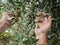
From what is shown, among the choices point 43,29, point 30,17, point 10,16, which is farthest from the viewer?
point 10,16

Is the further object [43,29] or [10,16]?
[10,16]

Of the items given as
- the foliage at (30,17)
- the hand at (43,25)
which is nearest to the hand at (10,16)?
the foliage at (30,17)

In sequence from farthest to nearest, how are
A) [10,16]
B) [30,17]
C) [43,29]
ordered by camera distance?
1. [10,16]
2. [30,17]
3. [43,29]

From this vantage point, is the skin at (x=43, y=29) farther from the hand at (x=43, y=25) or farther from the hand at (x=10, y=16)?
the hand at (x=10, y=16)

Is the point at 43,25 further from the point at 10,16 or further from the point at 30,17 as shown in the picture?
the point at 10,16

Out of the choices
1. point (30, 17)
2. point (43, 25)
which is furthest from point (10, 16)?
point (43, 25)

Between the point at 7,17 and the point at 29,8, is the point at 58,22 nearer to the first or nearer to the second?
the point at 29,8

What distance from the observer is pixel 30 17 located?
173 centimetres

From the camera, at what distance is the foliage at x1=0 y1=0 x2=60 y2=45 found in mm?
1664

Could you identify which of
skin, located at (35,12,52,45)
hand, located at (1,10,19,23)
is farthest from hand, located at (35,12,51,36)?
hand, located at (1,10,19,23)

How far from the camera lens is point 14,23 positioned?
185 centimetres

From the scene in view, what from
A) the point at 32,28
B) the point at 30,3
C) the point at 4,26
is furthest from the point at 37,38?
the point at 4,26

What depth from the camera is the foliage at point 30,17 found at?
1664 mm

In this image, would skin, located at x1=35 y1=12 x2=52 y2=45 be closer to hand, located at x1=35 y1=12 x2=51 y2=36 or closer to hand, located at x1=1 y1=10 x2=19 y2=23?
hand, located at x1=35 y1=12 x2=51 y2=36
